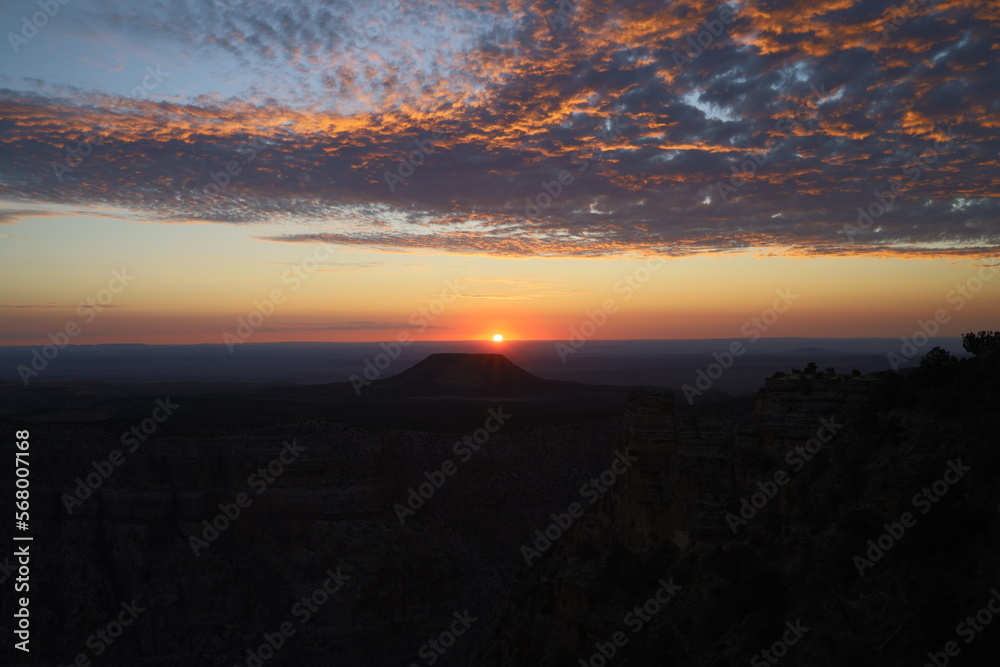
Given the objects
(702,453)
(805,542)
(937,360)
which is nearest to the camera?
(805,542)

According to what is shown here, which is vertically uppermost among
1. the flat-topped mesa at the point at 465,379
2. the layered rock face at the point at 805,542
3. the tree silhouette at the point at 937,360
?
the flat-topped mesa at the point at 465,379

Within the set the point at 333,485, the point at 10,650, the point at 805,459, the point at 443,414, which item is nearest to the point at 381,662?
the point at 333,485

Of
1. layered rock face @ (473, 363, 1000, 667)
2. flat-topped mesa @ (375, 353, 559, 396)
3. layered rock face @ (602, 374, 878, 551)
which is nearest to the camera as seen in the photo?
layered rock face @ (473, 363, 1000, 667)

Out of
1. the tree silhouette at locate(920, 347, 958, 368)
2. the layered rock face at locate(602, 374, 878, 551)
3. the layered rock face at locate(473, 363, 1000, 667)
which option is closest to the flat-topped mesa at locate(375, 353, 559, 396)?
the layered rock face at locate(602, 374, 878, 551)

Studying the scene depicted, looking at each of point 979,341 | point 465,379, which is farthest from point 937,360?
point 465,379

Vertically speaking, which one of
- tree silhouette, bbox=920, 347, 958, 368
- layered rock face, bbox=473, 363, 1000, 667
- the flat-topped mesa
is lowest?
layered rock face, bbox=473, 363, 1000, 667

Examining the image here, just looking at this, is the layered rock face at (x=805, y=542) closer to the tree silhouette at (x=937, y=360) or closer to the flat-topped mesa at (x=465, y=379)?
the tree silhouette at (x=937, y=360)

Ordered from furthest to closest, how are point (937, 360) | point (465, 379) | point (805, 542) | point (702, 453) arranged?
point (465, 379), point (702, 453), point (937, 360), point (805, 542)

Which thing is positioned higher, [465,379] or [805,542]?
[465,379]

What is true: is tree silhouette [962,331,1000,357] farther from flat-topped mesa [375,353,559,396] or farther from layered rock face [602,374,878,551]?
flat-topped mesa [375,353,559,396]

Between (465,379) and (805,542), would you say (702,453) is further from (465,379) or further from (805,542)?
(465,379)

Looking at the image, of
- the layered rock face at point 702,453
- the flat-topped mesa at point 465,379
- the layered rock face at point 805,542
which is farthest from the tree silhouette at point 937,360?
the flat-topped mesa at point 465,379

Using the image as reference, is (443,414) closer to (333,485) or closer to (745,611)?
(333,485)

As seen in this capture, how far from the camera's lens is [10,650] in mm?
35062
